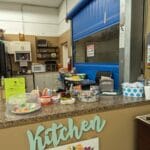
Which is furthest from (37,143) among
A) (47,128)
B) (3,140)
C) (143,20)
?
(143,20)

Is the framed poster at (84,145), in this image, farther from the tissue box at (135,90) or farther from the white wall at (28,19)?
the white wall at (28,19)

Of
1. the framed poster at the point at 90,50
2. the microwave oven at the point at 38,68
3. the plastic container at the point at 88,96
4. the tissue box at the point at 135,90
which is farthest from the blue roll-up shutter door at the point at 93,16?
the microwave oven at the point at 38,68

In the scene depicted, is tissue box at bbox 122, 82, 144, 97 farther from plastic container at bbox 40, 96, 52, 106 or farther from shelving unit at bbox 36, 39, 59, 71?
shelving unit at bbox 36, 39, 59, 71

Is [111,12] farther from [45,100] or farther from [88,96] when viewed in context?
[45,100]

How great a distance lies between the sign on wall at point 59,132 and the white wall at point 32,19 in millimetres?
4444

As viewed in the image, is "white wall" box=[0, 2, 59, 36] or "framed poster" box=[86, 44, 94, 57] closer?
"framed poster" box=[86, 44, 94, 57]

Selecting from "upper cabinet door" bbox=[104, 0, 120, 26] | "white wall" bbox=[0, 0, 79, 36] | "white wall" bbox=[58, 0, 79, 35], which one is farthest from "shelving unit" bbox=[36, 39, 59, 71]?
"upper cabinet door" bbox=[104, 0, 120, 26]

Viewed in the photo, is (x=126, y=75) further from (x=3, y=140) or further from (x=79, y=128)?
(x=3, y=140)

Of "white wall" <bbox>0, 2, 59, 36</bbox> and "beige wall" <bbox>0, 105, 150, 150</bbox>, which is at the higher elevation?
"white wall" <bbox>0, 2, 59, 36</bbox>

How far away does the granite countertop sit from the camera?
44.2 inches

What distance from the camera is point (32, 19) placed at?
6.04m

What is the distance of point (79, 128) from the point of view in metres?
1.30

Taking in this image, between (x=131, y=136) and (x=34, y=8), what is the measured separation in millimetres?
5685

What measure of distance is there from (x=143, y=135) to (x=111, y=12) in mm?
1882
